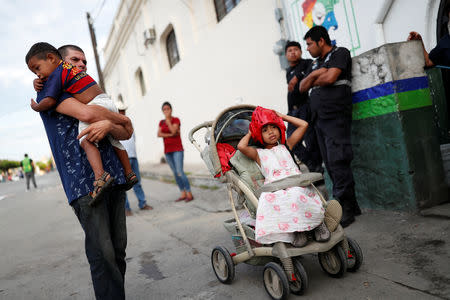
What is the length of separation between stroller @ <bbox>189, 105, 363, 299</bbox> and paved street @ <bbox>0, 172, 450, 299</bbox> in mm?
136

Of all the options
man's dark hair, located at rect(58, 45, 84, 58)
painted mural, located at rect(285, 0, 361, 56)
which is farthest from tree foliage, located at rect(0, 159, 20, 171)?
man's dark hair, located at rect(58, 45, 84, 58)

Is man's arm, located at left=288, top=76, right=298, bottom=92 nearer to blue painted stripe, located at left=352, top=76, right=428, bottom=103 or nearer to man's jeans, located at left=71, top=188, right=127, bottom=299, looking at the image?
blue painted stripe, located at left=352, top=76, right=428, bottom=103

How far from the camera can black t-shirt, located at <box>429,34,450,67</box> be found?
3361 millimetres

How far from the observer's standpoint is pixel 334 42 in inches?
220

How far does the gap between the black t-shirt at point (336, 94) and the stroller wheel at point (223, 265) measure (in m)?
1.91

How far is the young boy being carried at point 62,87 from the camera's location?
2.06m

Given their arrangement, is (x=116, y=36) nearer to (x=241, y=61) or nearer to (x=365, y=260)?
(x=241, y=61)

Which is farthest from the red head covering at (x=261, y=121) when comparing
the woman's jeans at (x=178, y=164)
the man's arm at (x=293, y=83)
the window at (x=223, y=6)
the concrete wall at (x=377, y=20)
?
the window at (x=223, y=6)

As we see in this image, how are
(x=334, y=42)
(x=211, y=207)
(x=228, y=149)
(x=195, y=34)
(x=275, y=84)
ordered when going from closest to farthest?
(x=228, y=149) < (x=334, y=42) < (x=211, y=207) < (x=275, y=84) < (x=195, y=34)

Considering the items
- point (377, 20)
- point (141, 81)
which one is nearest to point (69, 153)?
point (377, 20)

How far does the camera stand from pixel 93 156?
2.12 metres

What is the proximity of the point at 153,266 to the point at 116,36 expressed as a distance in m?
18.9

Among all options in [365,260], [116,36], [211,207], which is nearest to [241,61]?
[211,207]

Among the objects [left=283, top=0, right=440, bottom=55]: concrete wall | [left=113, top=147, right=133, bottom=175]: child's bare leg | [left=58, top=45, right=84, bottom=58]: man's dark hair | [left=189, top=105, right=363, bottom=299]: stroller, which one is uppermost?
[left=283, top=0, right=440, bottom=55]: concrete wall
